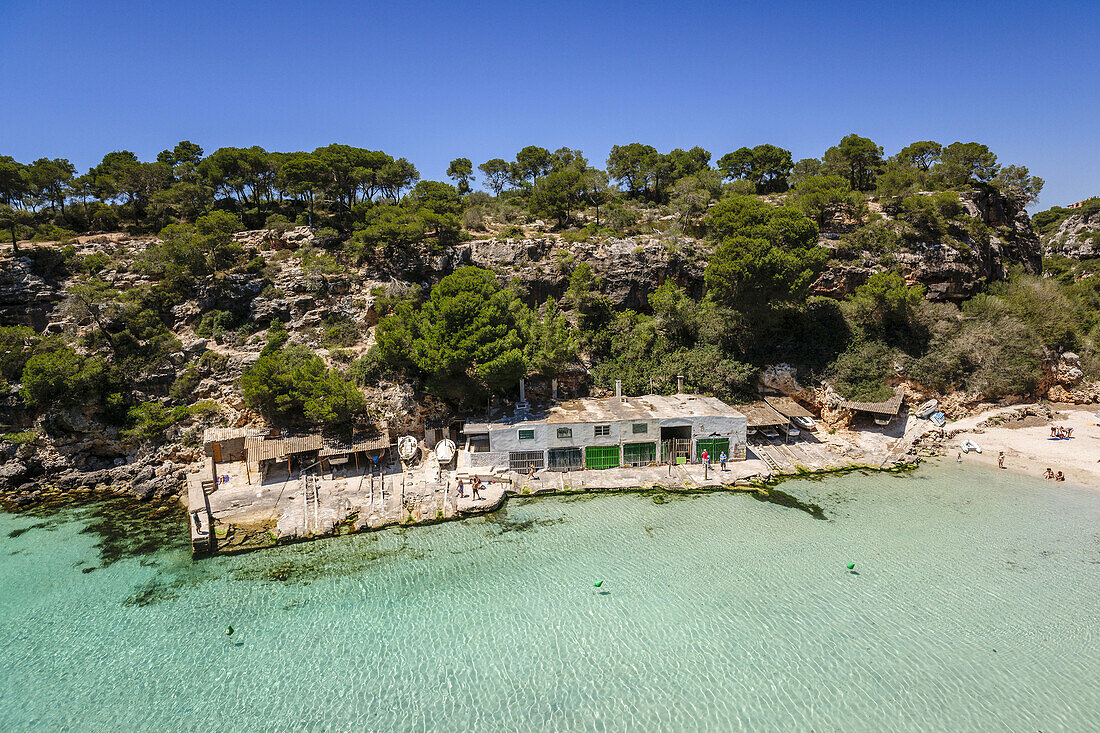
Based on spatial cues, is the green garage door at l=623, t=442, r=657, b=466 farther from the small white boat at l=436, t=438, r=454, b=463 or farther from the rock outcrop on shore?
the small white boat at l=436, t=438, r=454, b=463

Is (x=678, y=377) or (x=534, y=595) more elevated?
(x=678, y=377)

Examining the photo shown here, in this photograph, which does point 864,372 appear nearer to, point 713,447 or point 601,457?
point 713,447

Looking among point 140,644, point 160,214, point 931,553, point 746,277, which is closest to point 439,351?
point 140,644

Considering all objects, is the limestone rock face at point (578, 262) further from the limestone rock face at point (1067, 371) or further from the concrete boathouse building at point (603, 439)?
the limestone rock face at point (1067, 371)

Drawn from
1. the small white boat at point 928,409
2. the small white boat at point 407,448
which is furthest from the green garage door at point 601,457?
the small white boat at point 928,409

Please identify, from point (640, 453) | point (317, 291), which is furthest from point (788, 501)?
point (317, 291)

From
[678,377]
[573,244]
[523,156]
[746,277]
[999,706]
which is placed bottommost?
[999,706]

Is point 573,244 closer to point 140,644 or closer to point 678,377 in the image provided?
point 678,377
